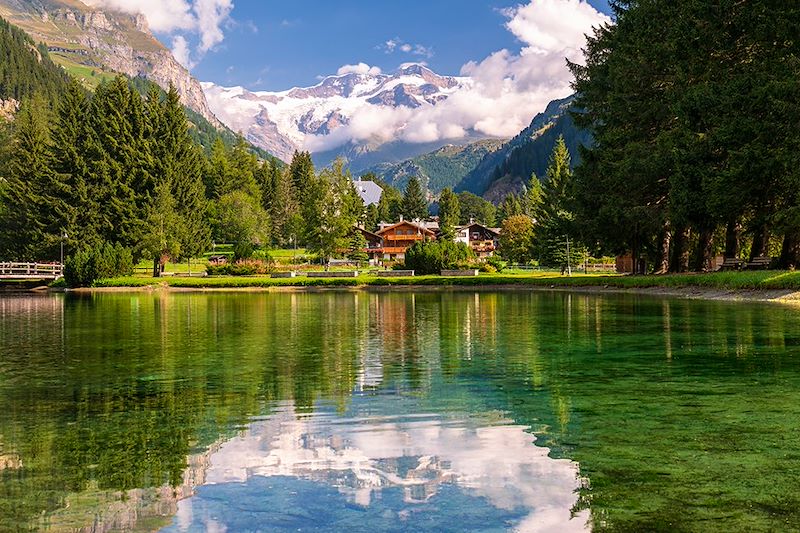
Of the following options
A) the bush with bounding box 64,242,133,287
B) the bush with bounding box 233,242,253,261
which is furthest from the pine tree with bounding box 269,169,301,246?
the bush with bounding box 64,242,133,287

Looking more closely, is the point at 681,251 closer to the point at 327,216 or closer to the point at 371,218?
the point at 327,216

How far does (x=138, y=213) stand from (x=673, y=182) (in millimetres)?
61580

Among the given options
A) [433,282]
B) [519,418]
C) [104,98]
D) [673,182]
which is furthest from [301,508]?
[104,98]

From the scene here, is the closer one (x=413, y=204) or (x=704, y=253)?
(x=704, y=253)

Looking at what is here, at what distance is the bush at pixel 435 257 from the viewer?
245 feet

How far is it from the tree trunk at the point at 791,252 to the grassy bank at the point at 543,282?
3.22 meters

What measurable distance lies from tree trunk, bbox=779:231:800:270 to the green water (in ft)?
76.7

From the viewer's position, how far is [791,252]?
41156 mm

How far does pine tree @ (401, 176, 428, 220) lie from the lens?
19315 centimetres

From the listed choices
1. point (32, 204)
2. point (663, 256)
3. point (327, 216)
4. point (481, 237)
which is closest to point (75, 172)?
point (32, 204)

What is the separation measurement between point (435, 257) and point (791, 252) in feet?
124

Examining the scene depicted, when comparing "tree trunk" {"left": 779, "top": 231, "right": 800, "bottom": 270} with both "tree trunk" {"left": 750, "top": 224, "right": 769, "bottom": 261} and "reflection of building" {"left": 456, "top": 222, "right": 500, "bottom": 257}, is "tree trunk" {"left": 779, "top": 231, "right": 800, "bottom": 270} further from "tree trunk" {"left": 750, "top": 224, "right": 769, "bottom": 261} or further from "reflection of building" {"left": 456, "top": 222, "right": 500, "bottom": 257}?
"reflection of building" {"left": 456, "top": 222, "right": 500, "bottom": 257}

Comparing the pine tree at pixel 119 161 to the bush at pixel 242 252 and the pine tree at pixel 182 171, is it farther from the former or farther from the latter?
the bush at pixel 242 252

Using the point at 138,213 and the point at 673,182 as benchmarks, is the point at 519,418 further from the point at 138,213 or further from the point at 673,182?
the point at 138,213
